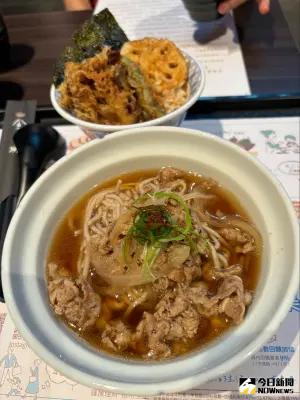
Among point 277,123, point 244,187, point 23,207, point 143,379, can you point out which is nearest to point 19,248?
point 23,207

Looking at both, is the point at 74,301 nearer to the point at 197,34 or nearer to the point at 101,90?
the point at 101,90

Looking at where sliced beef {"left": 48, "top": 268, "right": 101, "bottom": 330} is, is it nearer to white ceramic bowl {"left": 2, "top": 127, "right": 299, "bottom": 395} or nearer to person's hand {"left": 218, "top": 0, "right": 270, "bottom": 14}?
white ceramic bowl {"left": 2, "top": 127, "right": 299, "bottom": 395}

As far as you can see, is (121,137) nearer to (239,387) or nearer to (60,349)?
(60,349)

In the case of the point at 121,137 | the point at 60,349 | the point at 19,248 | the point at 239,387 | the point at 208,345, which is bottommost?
the point at 239,387

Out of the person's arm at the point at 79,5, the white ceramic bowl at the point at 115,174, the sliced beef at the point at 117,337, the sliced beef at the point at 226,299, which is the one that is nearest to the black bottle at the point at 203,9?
the person's arm at the point at 79,5

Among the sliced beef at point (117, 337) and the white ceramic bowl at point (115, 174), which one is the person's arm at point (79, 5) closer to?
the white ceramic bowl at point (115, 174)
